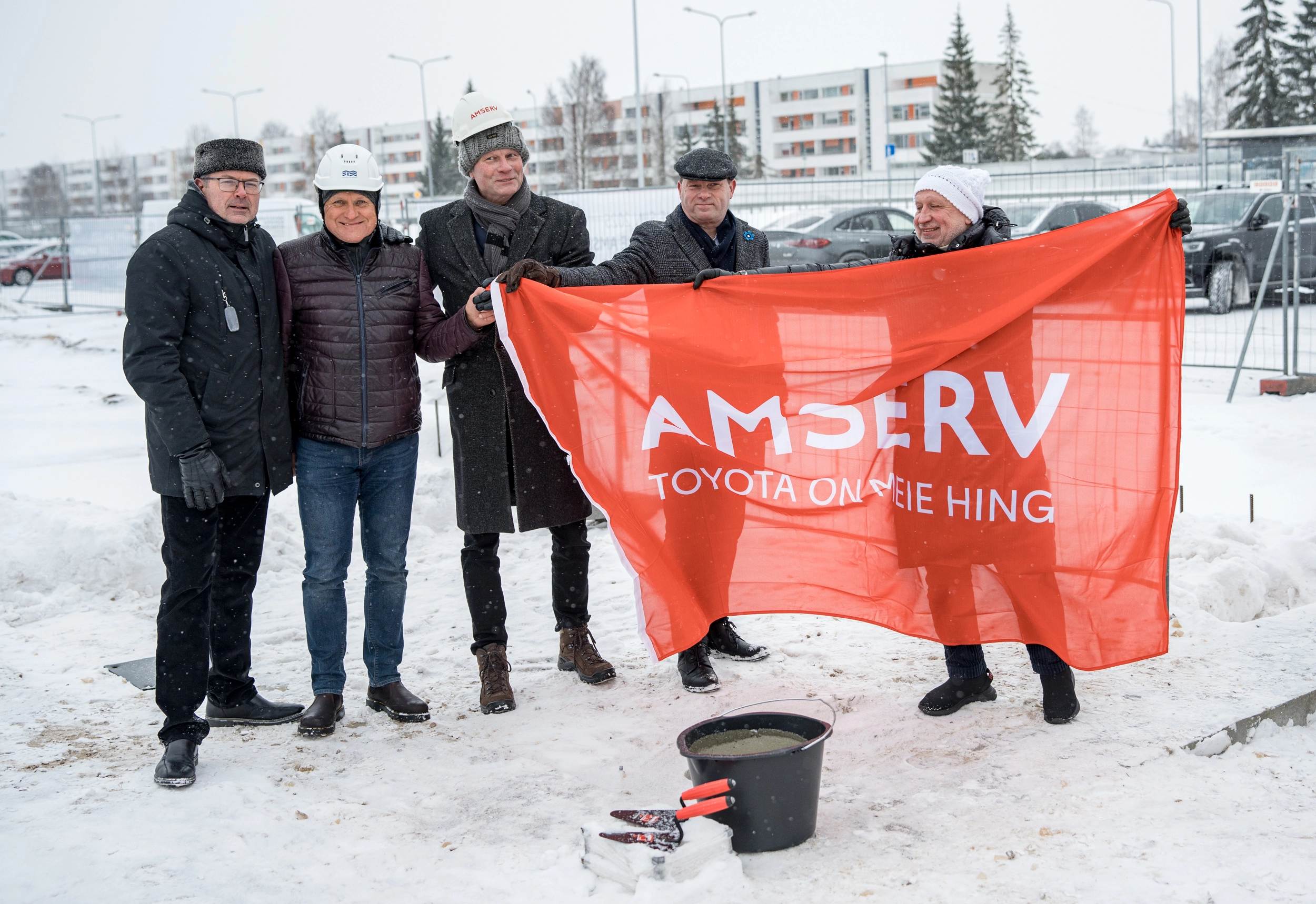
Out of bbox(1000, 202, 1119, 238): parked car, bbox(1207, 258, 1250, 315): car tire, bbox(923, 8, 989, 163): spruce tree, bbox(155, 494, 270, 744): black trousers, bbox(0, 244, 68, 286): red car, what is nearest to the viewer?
bbox(155, 494, 270, 744): black trousers

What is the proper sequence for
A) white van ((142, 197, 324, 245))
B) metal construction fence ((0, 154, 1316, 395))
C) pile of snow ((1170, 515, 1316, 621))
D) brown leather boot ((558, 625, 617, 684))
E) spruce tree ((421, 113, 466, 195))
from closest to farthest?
1. brown leather boot ((558, 625, 617, 684))
2. pile of snow ((1170, 515, 1316, 621))
3. metal construction fence ((0, 154, 1316, 395))
4. white van ((142, 197, 324, 245))
5. spruce tree ((421, 113, 466, 195))

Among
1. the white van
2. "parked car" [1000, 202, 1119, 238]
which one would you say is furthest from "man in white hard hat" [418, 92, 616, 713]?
the white van

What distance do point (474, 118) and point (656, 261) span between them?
0.92m

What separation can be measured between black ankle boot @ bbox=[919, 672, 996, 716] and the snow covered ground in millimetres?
63

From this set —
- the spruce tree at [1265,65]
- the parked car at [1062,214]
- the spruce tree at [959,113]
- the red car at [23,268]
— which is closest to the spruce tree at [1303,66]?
the spruce tree at [1265,65]

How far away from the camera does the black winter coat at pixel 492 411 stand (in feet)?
14.2

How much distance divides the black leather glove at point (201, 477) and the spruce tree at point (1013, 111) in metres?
63.7

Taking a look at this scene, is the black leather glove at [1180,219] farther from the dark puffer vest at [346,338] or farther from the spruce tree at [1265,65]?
the spruce tree at [1265,65]

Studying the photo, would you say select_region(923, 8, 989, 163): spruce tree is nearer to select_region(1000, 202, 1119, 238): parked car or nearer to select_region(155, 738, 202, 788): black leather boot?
select_region(1000, 202, 1119, 238): parked car

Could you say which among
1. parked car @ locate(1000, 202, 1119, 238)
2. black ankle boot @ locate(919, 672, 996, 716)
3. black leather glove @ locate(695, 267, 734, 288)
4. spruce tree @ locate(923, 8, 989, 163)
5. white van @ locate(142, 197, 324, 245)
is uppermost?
spruce tree @ locate(923, 8, 989, 163)

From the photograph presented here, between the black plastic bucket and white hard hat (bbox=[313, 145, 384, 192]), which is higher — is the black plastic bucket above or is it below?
below

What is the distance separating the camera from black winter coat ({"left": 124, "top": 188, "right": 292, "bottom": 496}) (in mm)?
3623

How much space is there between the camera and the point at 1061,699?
12.4ft

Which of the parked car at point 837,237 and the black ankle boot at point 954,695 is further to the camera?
the parked car at point 837,237
